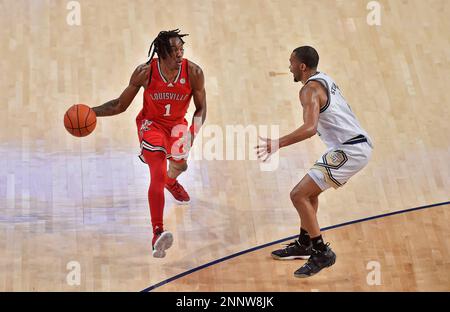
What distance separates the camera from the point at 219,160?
34.0ft

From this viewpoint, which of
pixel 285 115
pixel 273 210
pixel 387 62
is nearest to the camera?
pixel 273 210

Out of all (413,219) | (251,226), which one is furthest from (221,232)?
(413,219)

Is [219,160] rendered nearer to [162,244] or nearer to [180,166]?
[180,166]

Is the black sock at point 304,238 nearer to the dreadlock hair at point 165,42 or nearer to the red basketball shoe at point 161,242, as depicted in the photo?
the red basketball shoe at point 161,242

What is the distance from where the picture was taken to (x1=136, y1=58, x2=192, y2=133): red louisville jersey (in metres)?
8.81

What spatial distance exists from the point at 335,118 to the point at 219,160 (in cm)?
232

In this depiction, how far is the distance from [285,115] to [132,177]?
2059mm

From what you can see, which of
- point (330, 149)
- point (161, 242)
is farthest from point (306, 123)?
point (161, 242)

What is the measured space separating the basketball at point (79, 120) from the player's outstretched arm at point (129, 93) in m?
0.26

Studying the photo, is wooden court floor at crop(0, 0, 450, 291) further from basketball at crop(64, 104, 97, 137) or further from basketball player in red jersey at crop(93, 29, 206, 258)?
basketball at crop(64, 104, 97, 137)

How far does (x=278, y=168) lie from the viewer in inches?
404

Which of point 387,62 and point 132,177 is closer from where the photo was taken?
point 132,177

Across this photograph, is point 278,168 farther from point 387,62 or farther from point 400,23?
point 400,23

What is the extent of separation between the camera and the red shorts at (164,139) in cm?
865
